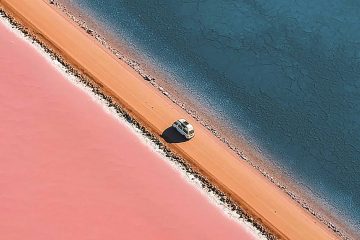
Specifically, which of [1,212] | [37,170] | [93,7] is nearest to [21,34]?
[93,7]

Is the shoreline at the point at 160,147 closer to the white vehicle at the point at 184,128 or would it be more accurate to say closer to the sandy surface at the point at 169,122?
the sandy surface at the point at 169,122

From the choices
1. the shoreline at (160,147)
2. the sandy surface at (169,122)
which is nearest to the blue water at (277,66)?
the sandy surface at (169,122)

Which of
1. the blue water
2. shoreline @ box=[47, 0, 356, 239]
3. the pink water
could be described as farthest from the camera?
the blue water

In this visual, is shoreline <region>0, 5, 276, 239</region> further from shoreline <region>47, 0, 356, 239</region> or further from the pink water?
shoreline <region>47, 0, 356, 239</region>

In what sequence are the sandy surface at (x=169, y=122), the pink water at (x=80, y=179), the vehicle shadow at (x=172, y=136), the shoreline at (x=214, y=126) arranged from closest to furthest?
the pink water at (x=80, y=179) < the sandy surface at (x=169, y=122) < the shoreline at (x=214, y=126) < the vehicle shadow at (x=172, y=136)

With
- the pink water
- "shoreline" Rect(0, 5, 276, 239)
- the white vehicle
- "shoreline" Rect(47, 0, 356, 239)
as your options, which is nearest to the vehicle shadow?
the white vehicle

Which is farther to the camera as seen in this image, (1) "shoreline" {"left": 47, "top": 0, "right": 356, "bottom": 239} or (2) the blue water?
(2) the blue water
